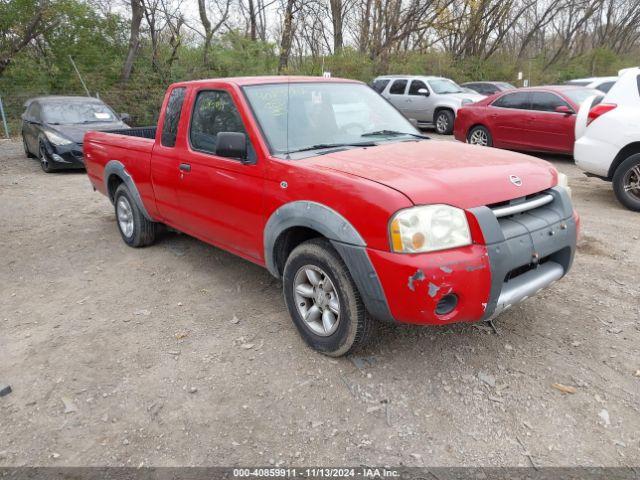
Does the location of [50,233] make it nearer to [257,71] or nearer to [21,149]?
[21,149]

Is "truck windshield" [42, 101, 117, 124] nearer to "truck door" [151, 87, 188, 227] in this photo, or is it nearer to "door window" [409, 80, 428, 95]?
"truck door" [151, 87, 188, 227]

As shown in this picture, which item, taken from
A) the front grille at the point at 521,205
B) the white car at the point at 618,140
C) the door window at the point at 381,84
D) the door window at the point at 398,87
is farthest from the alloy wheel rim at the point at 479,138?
the front grille at the point at 521,205

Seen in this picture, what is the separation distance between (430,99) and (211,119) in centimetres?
1239

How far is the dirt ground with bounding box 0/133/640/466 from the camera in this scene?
8.50 feet

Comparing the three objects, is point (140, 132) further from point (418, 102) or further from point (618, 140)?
point (418, 102)

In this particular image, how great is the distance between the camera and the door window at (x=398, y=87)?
16047mm

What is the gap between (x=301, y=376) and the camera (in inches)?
125

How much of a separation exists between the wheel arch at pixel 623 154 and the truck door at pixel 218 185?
203 inches

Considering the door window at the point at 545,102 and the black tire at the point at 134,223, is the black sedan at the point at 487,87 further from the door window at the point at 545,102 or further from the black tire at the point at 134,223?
the black tire at the point at 134,223

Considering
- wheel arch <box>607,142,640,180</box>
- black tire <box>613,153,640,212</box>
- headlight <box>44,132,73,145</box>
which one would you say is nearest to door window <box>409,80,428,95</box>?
wheel arch <box>607,142,640,180</box>

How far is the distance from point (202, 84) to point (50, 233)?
3.45 metres

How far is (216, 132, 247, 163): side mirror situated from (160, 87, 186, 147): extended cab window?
121cm

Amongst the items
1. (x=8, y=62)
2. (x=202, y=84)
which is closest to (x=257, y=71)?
(x=8, y=62)

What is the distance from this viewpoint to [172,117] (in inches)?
180
